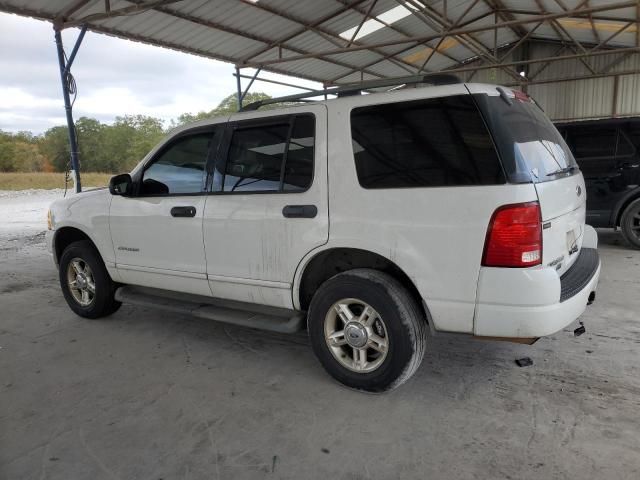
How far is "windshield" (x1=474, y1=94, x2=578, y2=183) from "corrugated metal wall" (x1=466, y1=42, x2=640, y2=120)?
51.8ft

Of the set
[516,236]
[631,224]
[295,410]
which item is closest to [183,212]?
[295,410]

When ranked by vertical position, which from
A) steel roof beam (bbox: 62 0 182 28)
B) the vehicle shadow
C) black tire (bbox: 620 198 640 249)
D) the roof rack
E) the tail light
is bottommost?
the vehicle shadow

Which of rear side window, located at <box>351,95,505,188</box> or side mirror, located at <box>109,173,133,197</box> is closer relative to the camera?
rear side window, located at <box>351,95,505,188</box>

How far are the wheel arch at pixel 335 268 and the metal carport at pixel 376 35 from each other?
5.32m

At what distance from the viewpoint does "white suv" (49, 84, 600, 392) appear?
2.47 meters

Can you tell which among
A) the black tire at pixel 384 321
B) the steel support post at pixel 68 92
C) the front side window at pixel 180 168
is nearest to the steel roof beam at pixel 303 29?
the steel support post at pixel 68 92

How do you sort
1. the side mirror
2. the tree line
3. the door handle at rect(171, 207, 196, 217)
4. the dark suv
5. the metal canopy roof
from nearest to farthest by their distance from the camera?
the door handle at rect(171, 207, 196, 217) < the side mirror < the dark suv < the metal canopy roof < the tree line

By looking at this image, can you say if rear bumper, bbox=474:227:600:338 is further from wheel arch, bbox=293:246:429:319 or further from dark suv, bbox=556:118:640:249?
dark suv, bbox=556:118:640:249

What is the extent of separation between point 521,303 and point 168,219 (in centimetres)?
268

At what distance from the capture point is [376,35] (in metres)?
13.2

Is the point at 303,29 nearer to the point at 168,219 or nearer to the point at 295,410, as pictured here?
the point at 168,219

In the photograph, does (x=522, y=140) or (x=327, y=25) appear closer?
(x=522, y=140)

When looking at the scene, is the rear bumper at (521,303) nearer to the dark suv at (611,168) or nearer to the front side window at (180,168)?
the front side window at (180,168)

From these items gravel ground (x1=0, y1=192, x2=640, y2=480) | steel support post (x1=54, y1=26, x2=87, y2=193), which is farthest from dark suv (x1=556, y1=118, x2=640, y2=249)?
steel support post (x1=54, y1=26, x2=87, y2=193)
